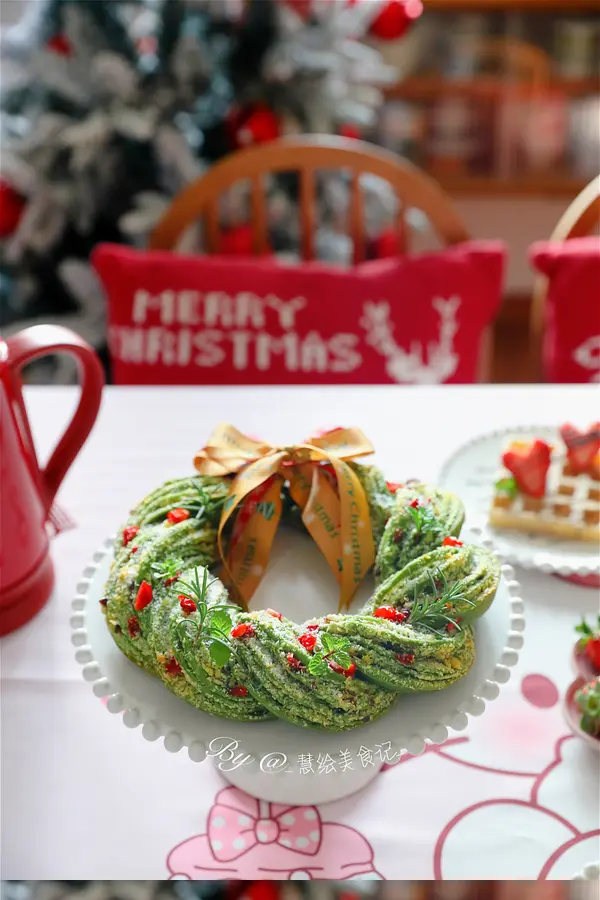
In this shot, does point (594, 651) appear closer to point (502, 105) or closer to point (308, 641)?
point (308, 641)

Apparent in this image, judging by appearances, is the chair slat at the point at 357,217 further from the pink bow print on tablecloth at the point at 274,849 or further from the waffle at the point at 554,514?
the pink bow print on tablecloth at the point at 274,849

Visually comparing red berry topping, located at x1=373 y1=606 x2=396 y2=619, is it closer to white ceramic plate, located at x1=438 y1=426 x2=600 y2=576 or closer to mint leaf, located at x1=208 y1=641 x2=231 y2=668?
mint leaf, located at x1=208 y1=641 x2=231 y2=668

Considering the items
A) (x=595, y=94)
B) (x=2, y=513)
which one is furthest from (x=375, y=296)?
(x=595, y=94)

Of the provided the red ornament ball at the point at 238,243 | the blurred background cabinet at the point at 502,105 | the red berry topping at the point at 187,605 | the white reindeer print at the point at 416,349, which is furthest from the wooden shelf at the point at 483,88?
the red berry topping at the point at 187,605

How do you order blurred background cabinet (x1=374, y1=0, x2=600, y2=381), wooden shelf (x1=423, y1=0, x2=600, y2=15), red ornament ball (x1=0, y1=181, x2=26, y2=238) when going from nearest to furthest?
red ornament ball (x1=0, y1=181, x2=26, y2=238) → wooden shelf (x1=423, y1=0, x2=600, y2=15) → blurred background cabinet (x1=374, y1=0, x2=600, y2=381)

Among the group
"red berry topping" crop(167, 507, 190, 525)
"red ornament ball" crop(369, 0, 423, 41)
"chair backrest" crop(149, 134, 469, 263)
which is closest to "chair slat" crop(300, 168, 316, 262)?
"chair backrest" crop(149, 134, 469, 263)

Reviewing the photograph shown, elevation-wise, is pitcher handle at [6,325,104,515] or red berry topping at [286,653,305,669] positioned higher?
pitcher handle at [6,325,104,515]
